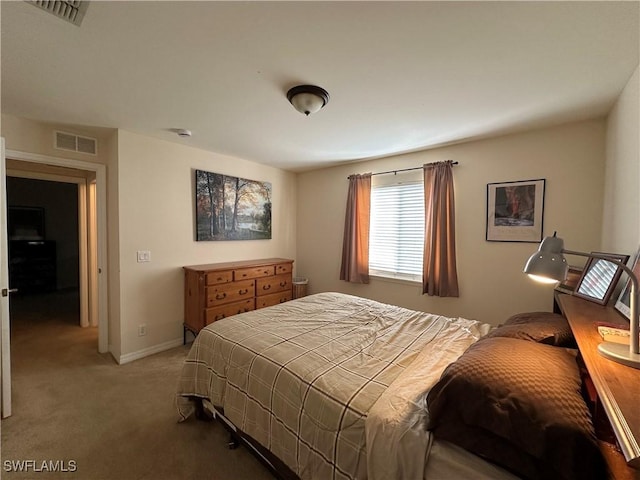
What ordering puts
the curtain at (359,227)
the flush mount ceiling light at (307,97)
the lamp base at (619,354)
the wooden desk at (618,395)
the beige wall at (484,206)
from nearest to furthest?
the wooden desk at (618,395)
the lamp base at (619,354)
the flush mount ceiling light at (307,97)
the beige wall at (484,206)
the curtain at (359,227)

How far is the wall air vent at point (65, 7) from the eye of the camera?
48.8 inches

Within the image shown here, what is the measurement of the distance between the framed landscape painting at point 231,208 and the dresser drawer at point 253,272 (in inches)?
24.6

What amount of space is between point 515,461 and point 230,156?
3940 mm

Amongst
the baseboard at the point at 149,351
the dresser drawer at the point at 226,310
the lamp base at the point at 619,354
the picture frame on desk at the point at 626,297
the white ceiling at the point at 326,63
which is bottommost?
the baseboard at the point at 149,351

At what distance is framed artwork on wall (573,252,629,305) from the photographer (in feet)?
5.29

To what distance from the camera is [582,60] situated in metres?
1.59

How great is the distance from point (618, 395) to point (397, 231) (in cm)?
300

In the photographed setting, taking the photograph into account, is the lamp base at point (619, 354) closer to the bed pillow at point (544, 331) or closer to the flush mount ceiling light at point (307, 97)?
the bed pillow at point (544, 331)

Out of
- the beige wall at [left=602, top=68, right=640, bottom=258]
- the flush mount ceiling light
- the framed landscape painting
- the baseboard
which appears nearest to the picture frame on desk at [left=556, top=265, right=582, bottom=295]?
the beige wall at [left=602, top=68, right=640, bottom=258]

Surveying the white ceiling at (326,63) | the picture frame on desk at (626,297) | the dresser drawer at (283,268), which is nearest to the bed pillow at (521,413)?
the picture frame on desk at (626,297)

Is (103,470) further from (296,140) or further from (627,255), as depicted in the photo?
(627,255)

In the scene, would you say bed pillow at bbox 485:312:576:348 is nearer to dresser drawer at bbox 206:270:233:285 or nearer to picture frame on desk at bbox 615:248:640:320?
picture frame on desk at bbox 615:248:640:320

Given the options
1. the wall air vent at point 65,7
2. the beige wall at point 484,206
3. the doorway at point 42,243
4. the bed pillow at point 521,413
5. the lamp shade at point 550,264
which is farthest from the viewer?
the doorway at point 42,243

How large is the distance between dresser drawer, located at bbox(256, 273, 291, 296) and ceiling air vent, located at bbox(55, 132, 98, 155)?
2.37 meters
